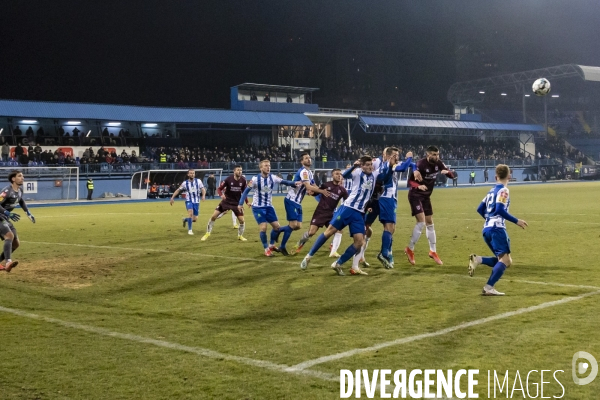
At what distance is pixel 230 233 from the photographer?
1869 centimetres

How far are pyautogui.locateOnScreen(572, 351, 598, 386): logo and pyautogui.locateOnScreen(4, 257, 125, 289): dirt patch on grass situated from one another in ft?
24.8

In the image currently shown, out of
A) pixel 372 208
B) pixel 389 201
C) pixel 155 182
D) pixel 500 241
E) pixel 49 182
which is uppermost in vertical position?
pixel 49 182

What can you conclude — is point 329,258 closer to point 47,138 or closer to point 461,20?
point 47,138

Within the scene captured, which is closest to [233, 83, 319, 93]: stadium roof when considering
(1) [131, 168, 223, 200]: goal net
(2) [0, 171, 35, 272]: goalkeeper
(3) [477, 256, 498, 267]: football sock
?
(1) [131, 168, 223, 200]: goal net

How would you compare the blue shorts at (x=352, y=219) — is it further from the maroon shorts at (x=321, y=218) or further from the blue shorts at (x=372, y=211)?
the maroon shorts at (x=321, y=218)

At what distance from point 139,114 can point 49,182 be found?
1281 cm

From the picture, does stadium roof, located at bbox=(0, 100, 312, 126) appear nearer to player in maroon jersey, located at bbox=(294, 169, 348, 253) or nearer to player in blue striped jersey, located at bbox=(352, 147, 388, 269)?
player in maroon jersey, located at bbox=(294, 169, 348, 253)

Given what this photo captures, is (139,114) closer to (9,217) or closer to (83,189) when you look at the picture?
(83,189)

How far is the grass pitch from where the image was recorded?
16.7 ft

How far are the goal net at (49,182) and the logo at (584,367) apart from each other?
3791 cm

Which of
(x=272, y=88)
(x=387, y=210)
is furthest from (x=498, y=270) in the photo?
(x=272, y=88)

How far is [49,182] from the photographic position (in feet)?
132

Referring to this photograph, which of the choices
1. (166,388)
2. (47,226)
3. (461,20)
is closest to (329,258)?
(166,388)

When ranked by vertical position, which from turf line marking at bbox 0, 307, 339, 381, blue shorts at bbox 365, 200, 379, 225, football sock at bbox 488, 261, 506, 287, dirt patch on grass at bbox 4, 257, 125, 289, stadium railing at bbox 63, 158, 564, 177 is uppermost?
stadium railing at bbox 63, 158, 564, 177
